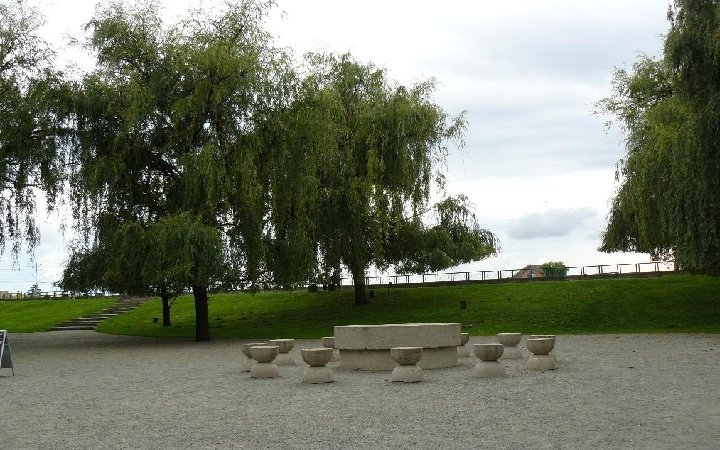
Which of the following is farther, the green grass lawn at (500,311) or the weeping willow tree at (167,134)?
the green grass lawn at (500,311)

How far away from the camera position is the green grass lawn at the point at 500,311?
30.0m

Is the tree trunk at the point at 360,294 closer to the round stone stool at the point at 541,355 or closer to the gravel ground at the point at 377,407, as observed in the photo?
the gravel ground at the point at 377,407

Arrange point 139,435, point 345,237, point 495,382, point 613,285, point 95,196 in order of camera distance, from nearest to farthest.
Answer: point 139,435 < point 495,382 < point 95,196 < point 345,237 < point 613,285

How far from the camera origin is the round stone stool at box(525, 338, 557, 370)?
1545 centimetres

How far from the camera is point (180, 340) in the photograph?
30.9 m

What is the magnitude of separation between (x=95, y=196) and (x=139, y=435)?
58.1 feet

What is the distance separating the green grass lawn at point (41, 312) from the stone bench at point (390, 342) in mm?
29092

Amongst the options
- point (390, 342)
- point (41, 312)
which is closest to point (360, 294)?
point (390, 342)

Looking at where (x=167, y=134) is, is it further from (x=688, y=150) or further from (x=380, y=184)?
(x=688, y=150)

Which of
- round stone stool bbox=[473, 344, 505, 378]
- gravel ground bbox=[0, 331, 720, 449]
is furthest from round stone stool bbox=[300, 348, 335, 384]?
round stone stool bbox=[473, 344, 505, 378]

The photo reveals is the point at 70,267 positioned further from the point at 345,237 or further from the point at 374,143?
the point at 374,143

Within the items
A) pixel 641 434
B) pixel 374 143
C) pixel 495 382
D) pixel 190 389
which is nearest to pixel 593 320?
pixel 374 143

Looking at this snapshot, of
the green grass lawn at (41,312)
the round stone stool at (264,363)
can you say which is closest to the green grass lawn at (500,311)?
the green grass lawn at (41,312)

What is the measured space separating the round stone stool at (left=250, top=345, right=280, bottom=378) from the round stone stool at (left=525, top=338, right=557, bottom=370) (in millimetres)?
5139
